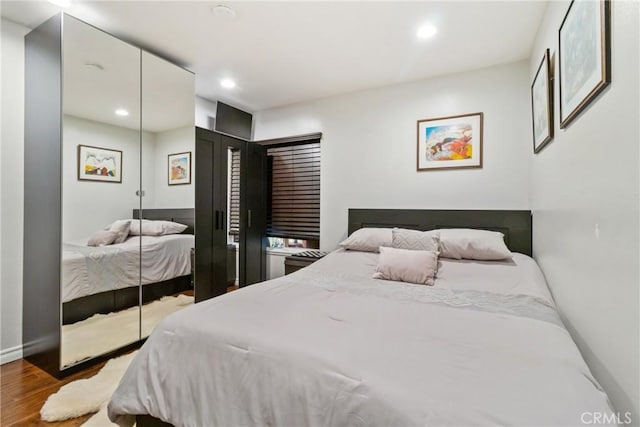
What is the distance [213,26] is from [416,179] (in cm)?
232

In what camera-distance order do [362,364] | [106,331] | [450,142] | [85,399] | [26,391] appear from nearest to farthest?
[362,364], [85,399], [26,391], [106,331], [450,142]

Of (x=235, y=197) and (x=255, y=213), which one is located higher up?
(x=235, y=197)

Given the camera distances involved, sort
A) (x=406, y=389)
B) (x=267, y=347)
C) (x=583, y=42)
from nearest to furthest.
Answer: (x=406, y=389), (x=267, y=347), (x=583, y=42)

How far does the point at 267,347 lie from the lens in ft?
3.76

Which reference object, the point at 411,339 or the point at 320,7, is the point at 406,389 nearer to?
the point at 411,339

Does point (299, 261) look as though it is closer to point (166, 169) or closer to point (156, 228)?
point (156, 228)

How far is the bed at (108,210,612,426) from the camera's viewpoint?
835mm

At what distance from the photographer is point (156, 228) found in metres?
2.75

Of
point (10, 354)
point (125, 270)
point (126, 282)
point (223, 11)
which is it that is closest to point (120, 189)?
point (125, 270)

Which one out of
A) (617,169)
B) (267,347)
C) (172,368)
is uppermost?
(617,169)

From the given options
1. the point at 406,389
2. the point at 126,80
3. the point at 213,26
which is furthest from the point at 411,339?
the point at 126,80

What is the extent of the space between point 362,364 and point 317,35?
2.40 m

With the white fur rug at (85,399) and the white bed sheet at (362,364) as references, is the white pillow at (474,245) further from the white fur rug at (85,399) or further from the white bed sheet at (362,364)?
the white fur rug at (85,399)

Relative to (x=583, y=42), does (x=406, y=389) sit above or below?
below
